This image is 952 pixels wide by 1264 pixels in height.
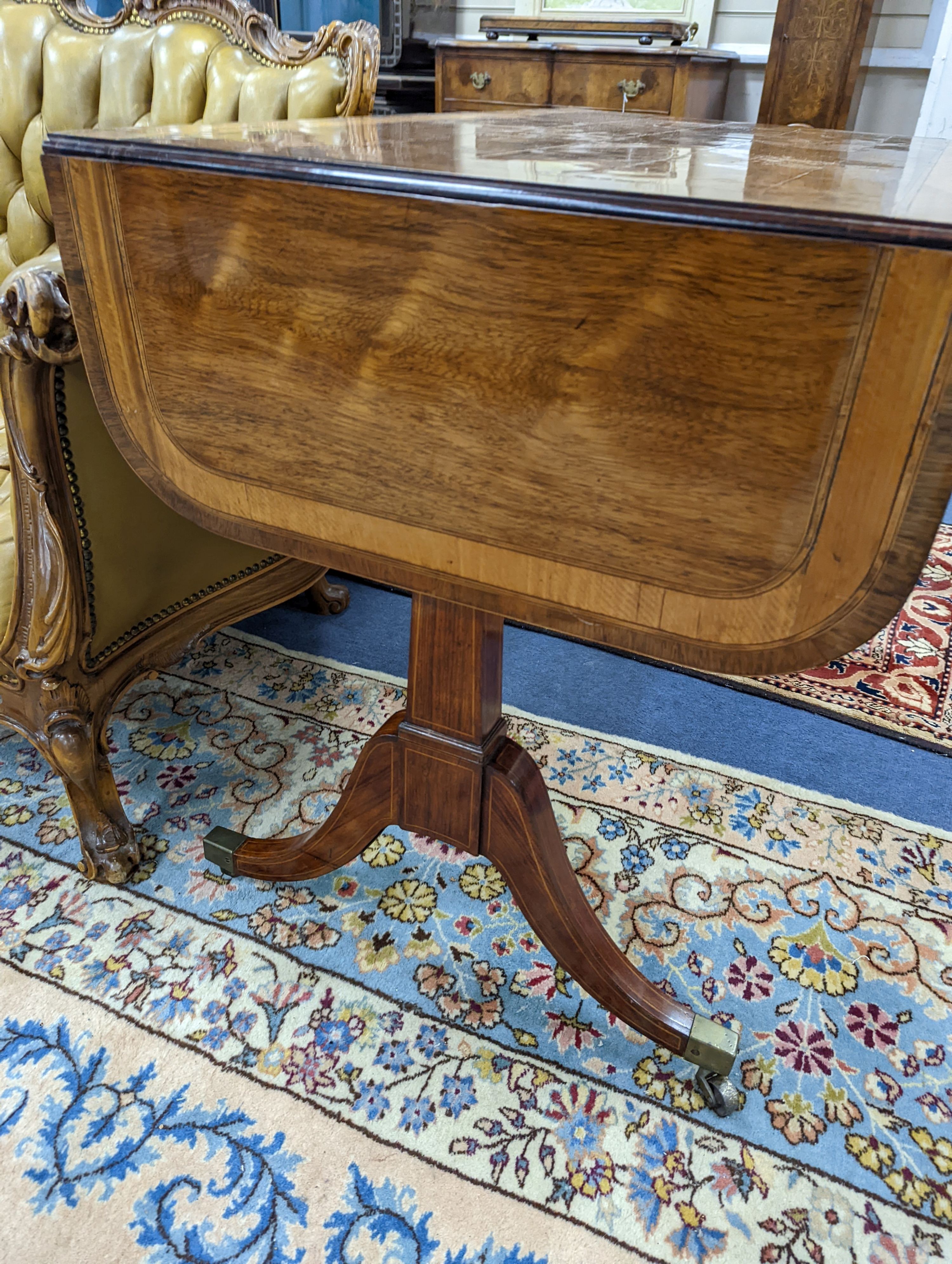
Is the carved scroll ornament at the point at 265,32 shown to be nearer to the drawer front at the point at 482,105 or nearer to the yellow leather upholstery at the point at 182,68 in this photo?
the yellow leather upholstery at the point at 182,68

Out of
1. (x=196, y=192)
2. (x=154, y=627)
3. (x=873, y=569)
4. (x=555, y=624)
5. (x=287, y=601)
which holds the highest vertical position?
(x=196, y=192)

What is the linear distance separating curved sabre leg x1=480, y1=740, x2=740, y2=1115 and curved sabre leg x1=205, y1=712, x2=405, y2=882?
5.3 inches

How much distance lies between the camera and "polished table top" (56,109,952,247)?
53 cm

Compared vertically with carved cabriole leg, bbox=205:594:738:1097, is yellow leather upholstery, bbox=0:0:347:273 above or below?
above

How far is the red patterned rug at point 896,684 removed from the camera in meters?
1.62

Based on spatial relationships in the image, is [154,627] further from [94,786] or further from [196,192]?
[196,192]

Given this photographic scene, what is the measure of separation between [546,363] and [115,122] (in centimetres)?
132

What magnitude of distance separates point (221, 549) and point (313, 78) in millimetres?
730

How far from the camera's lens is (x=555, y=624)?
71cm

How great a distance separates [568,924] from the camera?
1018 millimetres

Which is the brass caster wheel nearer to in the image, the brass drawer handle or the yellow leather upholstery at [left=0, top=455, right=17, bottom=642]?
the yellow leather upholstery at [left=0, top=455, right=17, bottom=642]

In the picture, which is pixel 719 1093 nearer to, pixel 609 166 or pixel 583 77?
pixel 609 166

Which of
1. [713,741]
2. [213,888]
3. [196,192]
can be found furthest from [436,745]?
[713,741]

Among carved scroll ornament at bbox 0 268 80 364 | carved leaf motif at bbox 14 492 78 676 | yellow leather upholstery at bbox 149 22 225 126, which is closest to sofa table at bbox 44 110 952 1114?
carved scroll ornament at bbox 0 268 80 364
